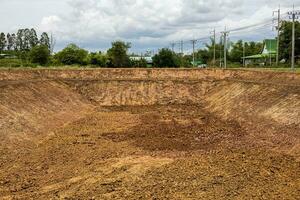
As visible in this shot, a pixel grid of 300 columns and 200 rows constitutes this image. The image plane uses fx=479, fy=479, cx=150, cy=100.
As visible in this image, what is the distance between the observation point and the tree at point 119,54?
87.8 metres

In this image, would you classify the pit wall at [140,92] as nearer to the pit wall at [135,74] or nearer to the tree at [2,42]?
the pit wall at [135,74]

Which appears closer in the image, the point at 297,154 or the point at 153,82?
the point at 297,154

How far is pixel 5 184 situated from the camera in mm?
19672

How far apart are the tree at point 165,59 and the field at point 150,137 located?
29591mm

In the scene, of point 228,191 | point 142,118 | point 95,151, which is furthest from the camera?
point 142,118

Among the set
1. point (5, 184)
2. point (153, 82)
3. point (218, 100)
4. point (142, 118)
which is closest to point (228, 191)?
point (5, 184)

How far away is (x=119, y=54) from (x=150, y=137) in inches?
2302

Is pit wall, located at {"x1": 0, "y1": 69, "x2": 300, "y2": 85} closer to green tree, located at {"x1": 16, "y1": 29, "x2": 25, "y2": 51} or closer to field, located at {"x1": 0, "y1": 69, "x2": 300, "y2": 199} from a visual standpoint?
field, located at {"x1": 0, "y1": 69, "x2": 300, "y2": 199}

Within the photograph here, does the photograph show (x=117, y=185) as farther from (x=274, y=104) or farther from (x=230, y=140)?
(x=274, y=104)

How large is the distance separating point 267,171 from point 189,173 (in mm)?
3313

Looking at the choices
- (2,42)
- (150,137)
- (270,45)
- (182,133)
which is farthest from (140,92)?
(2,42)

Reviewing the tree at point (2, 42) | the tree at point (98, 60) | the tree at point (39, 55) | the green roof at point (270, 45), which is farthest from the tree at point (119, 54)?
the tree at point (2, 42)

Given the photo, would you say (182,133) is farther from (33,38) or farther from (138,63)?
(33,38)

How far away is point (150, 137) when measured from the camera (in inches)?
1215
